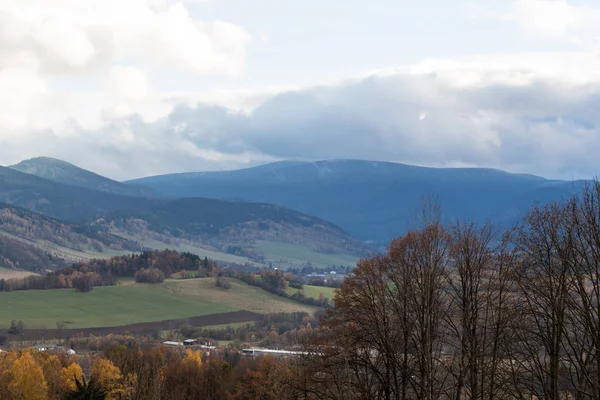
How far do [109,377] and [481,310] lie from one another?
72.6 metres

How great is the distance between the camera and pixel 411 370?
37156 mm

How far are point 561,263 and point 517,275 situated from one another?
7.33 feet

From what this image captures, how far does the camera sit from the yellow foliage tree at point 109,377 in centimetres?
9706

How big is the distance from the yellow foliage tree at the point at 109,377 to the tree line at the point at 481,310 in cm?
5949

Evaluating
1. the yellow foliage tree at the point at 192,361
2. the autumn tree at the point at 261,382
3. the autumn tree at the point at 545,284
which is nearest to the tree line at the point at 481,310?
the autumn tree at the point at 545,284

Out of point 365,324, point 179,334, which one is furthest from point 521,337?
point 179,334

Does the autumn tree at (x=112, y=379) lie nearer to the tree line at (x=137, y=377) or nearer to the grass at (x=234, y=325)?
the tree line at (x=137, y=377)

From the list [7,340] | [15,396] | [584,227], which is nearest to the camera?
[584,227]

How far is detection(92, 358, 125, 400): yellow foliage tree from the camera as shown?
9706cm

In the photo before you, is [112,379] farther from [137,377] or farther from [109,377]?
[137,377]

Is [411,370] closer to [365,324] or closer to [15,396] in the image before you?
[365,324]

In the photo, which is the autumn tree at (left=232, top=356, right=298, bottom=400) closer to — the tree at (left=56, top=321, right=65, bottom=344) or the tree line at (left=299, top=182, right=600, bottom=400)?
the tree line at (left=299, top=182, right=600, bottom=400)

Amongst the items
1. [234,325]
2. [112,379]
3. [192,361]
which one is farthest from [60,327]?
[112,379]

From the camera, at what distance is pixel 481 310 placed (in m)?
38.1
